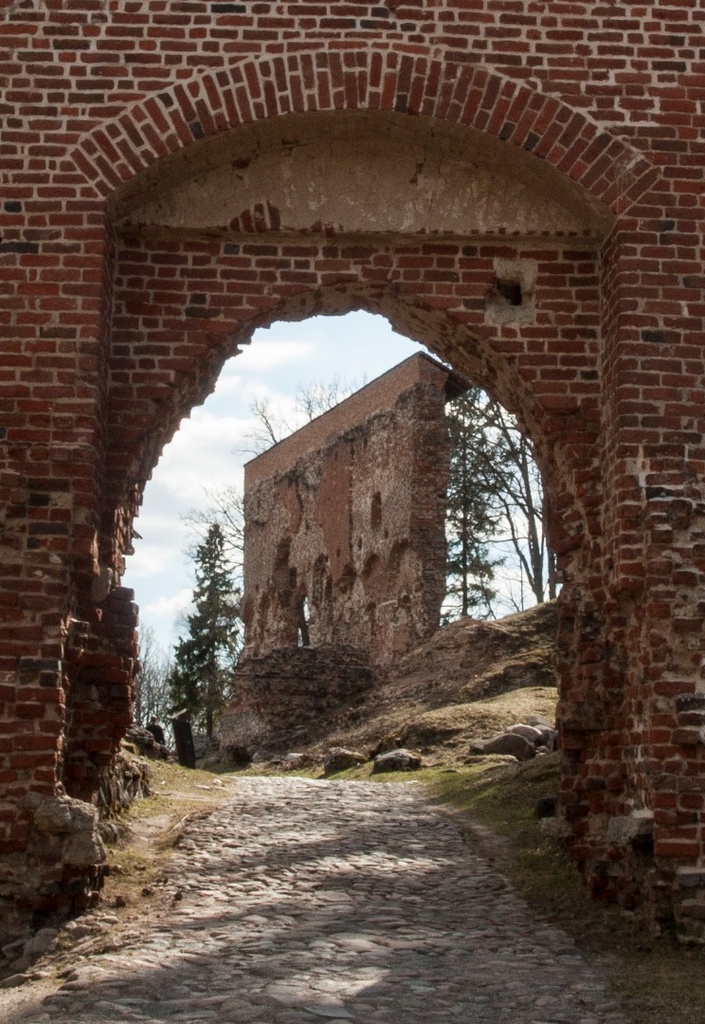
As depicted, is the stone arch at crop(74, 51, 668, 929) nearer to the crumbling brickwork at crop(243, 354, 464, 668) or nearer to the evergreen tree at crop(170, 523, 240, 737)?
the crumbling brickwork at crop(243, 354, 464, 668)

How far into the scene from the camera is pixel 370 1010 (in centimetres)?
523

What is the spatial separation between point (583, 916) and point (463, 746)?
7.91 m

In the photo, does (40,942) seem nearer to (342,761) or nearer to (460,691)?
(342,761)

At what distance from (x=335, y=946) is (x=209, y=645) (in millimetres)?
32785

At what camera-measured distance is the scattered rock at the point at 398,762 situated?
14438 mm

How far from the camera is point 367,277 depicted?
780 cm

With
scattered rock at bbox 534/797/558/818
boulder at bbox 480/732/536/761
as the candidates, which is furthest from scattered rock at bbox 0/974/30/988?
boulder at bbox 480/732/536/761

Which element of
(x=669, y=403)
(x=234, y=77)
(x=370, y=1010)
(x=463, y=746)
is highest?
(x=234, y=77)

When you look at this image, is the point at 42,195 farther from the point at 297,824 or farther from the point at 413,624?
the point at 413,624

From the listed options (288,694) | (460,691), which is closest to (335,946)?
(460,691)

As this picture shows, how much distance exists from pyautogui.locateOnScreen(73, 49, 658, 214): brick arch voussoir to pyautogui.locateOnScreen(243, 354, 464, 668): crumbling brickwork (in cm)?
1788

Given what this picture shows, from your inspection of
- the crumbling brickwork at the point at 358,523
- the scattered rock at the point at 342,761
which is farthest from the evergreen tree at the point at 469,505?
the scattered rock at the point at 342,761

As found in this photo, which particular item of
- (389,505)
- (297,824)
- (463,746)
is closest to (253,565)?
(389,505)

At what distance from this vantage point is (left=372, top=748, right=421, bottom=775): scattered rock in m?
14.4
